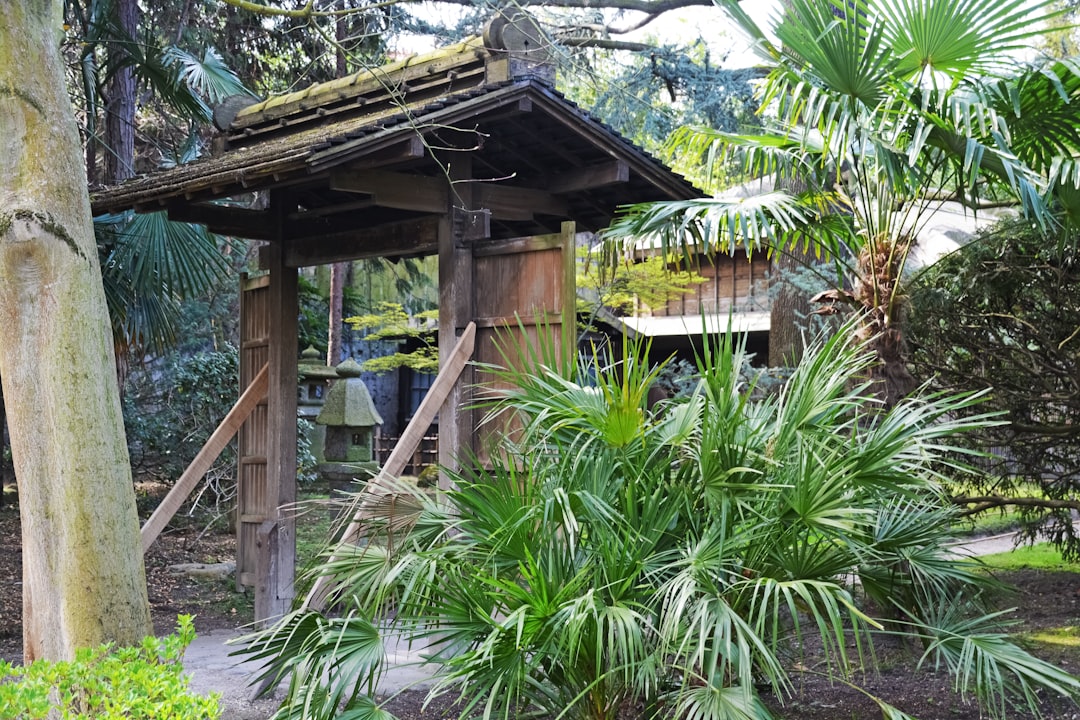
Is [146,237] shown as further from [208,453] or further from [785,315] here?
[785,315]

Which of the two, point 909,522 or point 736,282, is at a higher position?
point 736,282

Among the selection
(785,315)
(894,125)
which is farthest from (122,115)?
(894,125)

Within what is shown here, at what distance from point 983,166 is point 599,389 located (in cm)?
327

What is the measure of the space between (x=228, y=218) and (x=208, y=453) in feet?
6.03

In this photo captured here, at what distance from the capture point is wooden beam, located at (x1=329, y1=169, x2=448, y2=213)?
6.51 metres

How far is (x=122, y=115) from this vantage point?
41.8 ft

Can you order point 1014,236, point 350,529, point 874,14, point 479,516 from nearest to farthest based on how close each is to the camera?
point 479,516 → point 350,529 → point 874,14 → point 1014,236

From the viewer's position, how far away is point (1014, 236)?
8.42 metres

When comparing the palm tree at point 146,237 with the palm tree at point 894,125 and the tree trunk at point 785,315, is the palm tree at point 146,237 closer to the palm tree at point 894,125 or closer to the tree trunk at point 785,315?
the palm tree at point 894,125

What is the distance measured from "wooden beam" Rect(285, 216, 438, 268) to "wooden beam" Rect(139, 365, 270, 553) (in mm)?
978

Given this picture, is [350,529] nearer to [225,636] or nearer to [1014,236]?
[225,636]

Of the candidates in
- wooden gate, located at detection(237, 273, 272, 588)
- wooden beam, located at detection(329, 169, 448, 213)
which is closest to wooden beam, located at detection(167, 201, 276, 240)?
wooden gate, located at detection(237, 273, 272, 588)

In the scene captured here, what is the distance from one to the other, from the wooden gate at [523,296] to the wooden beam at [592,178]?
0.85m

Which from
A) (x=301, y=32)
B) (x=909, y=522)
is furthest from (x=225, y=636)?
(x=301, y=32)
